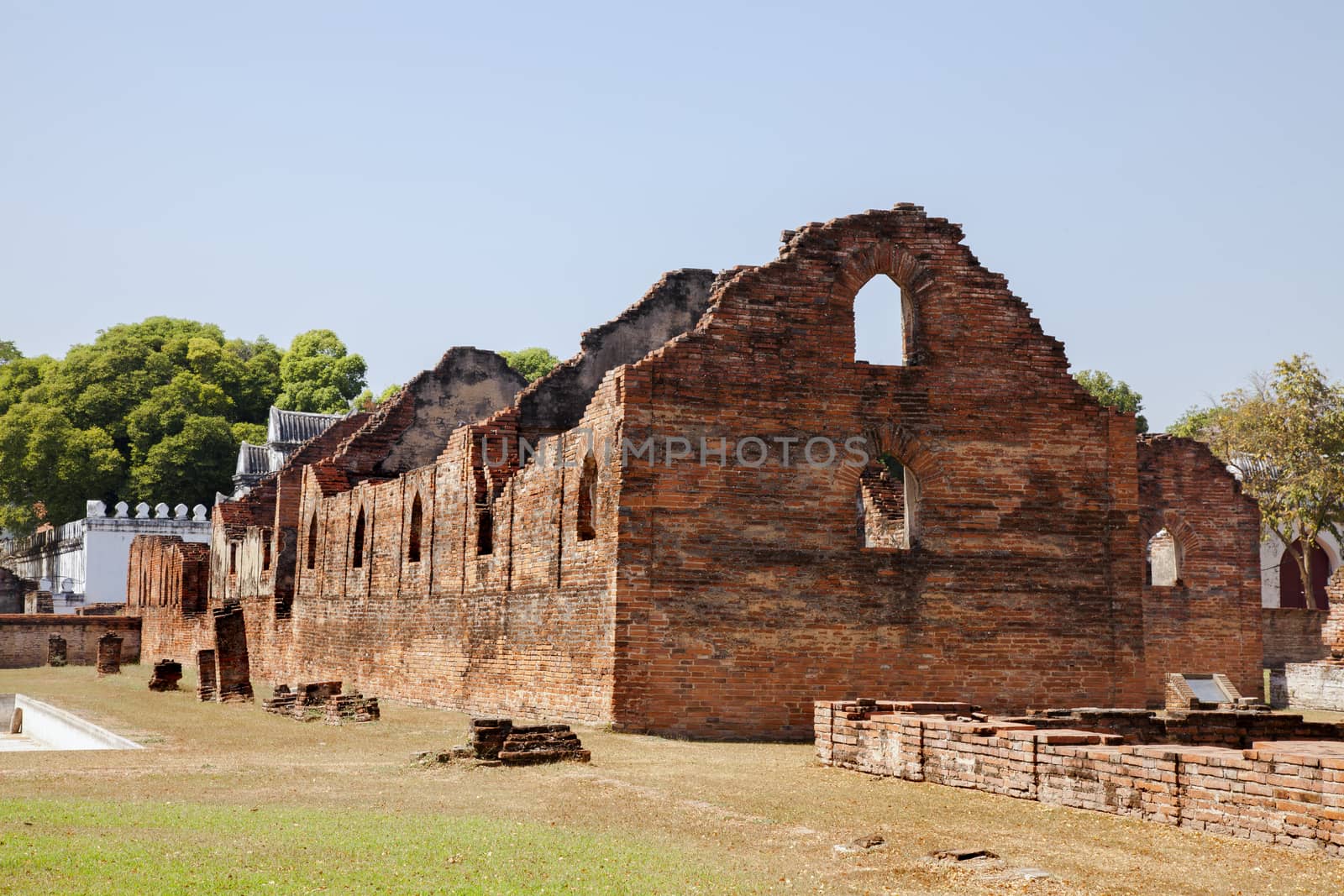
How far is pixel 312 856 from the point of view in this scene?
6980 mm

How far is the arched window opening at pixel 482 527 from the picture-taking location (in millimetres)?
18281

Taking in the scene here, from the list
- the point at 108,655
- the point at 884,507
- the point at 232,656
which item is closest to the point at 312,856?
the point at 884,507

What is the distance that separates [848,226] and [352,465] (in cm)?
1252

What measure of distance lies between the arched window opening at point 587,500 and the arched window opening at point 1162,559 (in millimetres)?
12743

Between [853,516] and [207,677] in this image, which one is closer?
[853,516]

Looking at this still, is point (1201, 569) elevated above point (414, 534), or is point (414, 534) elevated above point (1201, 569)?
point (414, 534)

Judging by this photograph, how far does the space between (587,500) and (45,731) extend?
8644 millimetres

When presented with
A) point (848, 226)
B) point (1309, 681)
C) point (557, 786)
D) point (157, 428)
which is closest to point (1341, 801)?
point (557, 786)

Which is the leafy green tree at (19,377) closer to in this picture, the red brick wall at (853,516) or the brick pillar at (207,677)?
the brick pillar at (207,677)

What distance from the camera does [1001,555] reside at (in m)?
15.1

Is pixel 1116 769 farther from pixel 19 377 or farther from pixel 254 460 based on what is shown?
pixel 19 377

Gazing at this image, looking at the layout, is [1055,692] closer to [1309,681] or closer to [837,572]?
[837,572]

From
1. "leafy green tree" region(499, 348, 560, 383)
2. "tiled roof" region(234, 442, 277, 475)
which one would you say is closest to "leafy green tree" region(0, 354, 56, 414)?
"tiled roof" region(234, 442, 277, 475)

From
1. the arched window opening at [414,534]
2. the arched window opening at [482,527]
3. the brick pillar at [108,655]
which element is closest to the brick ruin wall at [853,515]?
the arched window opening at [482,527]
